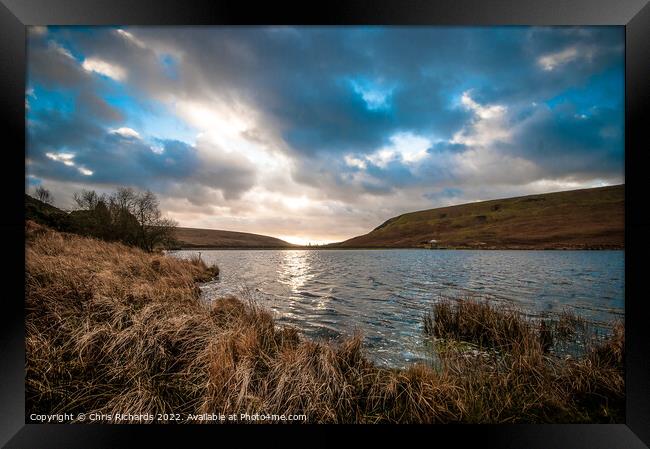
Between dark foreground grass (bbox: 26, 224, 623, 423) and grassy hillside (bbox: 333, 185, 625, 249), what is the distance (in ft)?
6.70

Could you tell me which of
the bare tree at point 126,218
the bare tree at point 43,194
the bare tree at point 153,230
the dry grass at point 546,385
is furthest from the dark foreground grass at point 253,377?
the bare tree at point 153,230

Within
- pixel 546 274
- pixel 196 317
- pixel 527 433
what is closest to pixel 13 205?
pixel 196 317

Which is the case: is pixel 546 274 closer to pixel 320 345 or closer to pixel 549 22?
pixel 549 22

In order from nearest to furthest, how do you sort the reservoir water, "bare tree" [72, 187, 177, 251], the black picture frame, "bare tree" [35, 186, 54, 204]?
the black picture frame → "bare tree" [35, 186, 54, 204] → the reservoir water → "bare tree" [72, 187, 177, 251]

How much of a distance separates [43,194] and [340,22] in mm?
6470

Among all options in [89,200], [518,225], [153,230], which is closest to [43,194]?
[89,200]

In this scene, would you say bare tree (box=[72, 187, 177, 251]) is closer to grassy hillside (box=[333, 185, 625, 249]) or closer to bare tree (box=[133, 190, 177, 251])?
bare tree (box=[133, 190, 177, 251])

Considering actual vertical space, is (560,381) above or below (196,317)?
below

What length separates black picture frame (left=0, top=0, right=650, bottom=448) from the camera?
2.48 metres

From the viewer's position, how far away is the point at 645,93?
99.8 inches

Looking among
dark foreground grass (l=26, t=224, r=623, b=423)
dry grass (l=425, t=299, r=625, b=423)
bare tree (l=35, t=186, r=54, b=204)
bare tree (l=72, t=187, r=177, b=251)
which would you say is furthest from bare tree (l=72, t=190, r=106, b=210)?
dry grass (l=425, t=299, r=625, b=423)

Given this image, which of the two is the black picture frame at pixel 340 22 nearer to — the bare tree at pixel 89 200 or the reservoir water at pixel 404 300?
the reservoir water at pixel 404 300

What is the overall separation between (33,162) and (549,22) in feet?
24.0

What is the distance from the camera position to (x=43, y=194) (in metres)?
4.47
